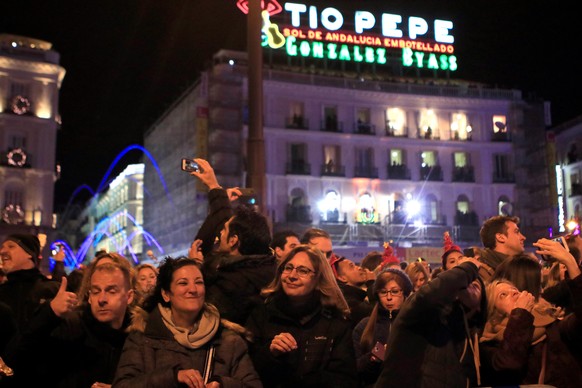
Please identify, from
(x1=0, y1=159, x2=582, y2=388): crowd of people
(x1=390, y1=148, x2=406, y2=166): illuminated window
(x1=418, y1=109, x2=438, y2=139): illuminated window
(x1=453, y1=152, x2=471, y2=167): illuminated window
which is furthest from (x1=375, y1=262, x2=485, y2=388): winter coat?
(x1=453, y1=152, x2=471, y2=167): illuminated window

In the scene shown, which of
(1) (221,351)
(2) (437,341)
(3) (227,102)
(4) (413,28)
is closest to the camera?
(2) (437,341)

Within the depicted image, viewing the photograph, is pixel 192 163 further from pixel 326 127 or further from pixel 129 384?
pixel 326 127

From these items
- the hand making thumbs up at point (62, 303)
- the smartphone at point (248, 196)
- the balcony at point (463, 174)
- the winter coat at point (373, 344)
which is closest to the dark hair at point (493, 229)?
the winter coat at point (373, 344)

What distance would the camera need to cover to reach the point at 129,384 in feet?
12.2

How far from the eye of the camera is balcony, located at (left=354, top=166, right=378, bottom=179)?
42969mm

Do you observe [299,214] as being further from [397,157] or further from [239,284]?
[239,284]

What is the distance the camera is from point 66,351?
423cm

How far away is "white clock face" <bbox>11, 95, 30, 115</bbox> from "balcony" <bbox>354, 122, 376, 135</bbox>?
21364mm

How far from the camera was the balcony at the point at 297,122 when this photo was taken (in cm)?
4194

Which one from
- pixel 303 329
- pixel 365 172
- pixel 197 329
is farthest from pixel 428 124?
pixel 197 329

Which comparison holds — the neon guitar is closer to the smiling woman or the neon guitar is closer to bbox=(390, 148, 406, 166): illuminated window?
bbox=(390, 148, 406, 166): illuminated window

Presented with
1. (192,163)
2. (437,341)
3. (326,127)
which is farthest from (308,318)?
(326,127)

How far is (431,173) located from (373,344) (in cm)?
4079

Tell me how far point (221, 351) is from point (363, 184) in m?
39.5
